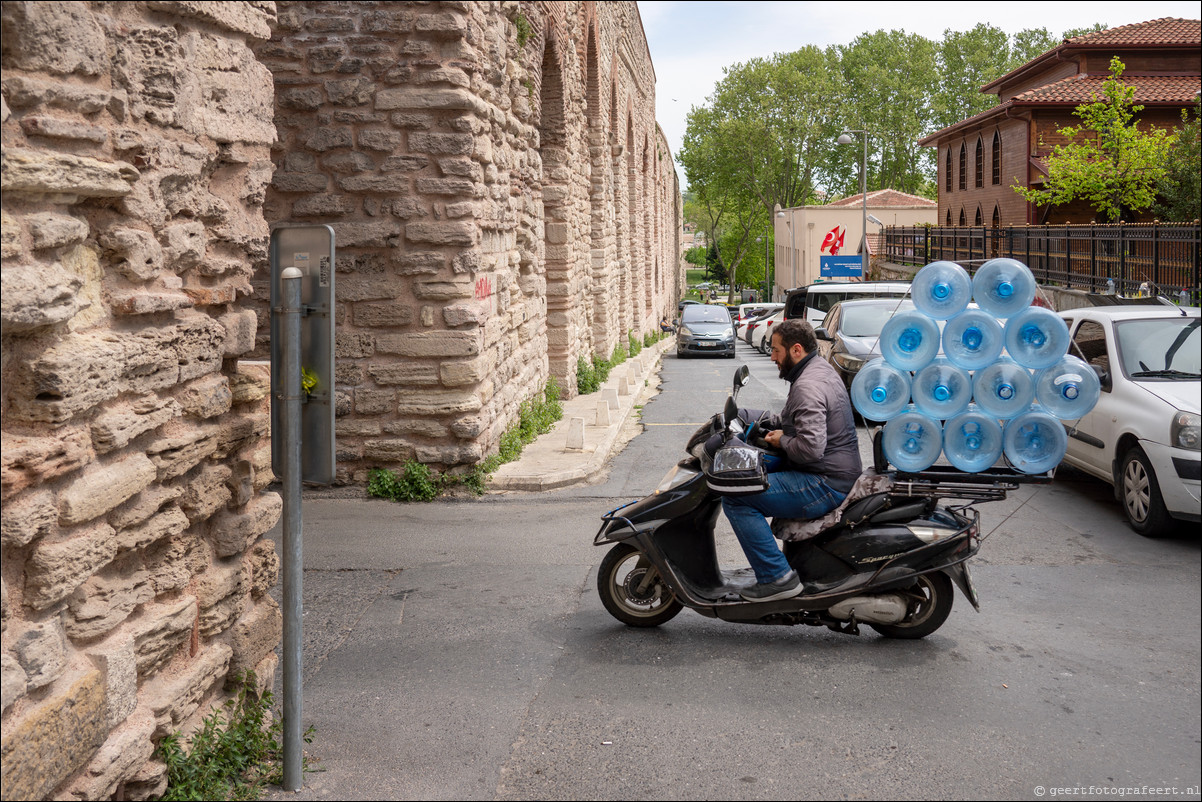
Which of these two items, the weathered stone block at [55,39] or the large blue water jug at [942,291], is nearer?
the weathered stone block at [55,39]

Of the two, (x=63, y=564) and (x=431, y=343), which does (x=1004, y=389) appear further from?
(x=431, y=343)

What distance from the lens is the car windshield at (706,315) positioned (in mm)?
34656

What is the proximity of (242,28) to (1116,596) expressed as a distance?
→ 19.0ft

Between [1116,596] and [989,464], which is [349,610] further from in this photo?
[1116,596]

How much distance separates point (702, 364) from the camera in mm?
30078

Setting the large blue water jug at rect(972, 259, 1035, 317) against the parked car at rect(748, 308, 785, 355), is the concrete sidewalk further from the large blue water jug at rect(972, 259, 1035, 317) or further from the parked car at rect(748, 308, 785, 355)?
the parked car at rect(748, 308, 785, 355)

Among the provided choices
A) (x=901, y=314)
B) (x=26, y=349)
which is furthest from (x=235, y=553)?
(x=901, y=314)

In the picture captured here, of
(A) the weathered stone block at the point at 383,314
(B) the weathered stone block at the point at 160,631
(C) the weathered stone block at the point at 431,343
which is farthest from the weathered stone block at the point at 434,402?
→ (B) the weathered stone block at the point at 160,631

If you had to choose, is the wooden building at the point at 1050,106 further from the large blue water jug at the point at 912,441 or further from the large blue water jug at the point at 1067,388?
the large blue water jug at the point at 912,441

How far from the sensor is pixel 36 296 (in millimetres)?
3137

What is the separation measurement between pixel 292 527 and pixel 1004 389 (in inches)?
140

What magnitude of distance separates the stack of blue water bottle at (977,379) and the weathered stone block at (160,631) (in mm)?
3478

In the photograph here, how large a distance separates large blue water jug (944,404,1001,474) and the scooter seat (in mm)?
363

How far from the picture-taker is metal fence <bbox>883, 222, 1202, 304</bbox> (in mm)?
17297
